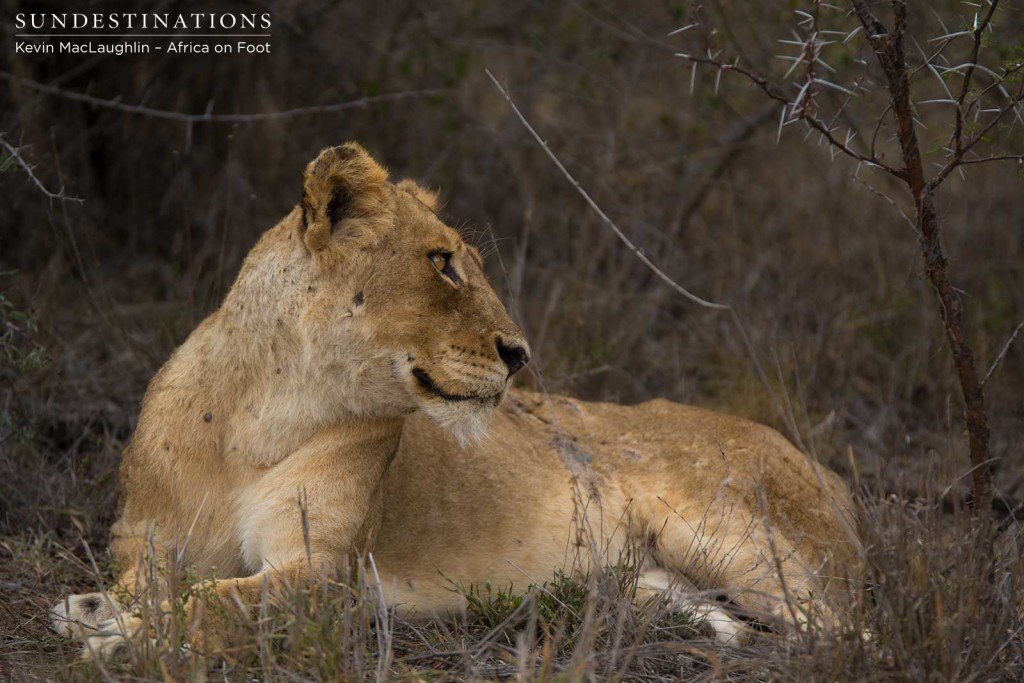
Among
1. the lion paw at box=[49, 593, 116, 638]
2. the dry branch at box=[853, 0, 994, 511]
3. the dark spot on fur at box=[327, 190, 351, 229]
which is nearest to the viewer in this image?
the lion paw at box=[49, 593, 116, 638]

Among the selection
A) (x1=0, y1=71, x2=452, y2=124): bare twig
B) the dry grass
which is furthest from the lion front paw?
(x1=0, y1=71, x2=452, y2=124): bare twig

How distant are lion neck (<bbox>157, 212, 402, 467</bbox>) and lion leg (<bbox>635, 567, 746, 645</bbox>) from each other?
1044 mm

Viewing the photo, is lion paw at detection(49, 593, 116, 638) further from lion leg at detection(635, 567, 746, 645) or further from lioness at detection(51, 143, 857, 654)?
lion leg at detection(635, 567, 746, 645)

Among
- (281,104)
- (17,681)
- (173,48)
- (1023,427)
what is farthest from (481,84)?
(17,681)

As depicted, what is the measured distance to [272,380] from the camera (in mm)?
3598

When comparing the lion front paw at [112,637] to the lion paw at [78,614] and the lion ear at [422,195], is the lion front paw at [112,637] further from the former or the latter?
the lion ear at [422,195]

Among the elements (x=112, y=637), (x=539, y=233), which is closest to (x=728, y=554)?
(x=112, y=637)

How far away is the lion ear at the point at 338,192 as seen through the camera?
3471mm

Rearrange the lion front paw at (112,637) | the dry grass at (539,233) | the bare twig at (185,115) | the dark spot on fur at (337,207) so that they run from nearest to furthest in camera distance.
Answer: the lion front paw at (112,637) < the dark spot on fur at (337,207) < the dry grass at (539,233) < the bare twig at (185,115)

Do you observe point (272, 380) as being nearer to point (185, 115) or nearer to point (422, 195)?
point (422, 195)

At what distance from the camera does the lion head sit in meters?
3.48

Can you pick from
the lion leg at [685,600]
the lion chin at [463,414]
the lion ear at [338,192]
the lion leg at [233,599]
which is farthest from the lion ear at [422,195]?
the lion leg at [685,600]

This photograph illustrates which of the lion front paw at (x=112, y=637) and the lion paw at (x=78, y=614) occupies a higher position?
the lion front paw at (x=112, y=637)

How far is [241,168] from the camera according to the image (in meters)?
7.84
